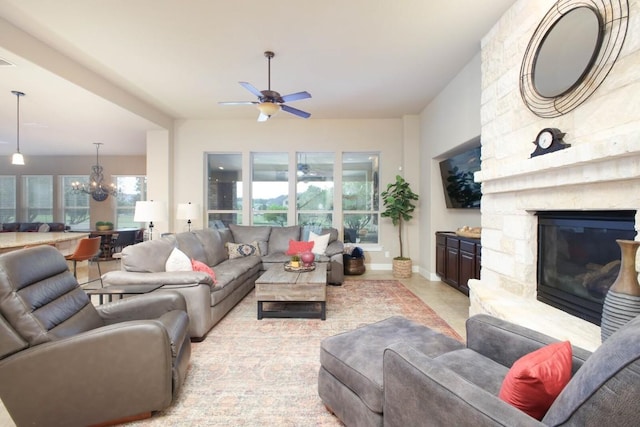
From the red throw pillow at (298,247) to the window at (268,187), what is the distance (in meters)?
1.13

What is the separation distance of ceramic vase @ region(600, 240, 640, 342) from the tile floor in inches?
58.5

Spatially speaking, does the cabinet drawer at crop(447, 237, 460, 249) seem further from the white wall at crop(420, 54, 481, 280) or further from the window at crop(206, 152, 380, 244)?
the window at crop(206, 152, 380, 244)

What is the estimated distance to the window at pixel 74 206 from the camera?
8.68 meters

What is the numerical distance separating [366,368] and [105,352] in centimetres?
137

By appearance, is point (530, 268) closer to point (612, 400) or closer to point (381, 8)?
point (612, 400)

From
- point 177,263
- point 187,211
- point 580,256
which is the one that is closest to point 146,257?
point 177,263

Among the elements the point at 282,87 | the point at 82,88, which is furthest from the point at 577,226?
the point at 82,88

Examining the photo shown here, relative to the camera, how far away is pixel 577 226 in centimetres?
198

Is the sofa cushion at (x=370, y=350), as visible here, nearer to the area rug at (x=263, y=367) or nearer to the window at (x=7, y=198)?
the area rug at (x=263, y=367)

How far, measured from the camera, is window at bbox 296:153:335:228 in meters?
6.05

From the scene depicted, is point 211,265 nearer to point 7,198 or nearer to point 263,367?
point 263,367

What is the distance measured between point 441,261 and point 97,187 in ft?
28.6

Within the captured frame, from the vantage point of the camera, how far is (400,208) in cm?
530

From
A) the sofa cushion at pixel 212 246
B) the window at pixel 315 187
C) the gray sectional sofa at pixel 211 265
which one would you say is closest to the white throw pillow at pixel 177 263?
the gray sectional sofa at pixel 211 265
